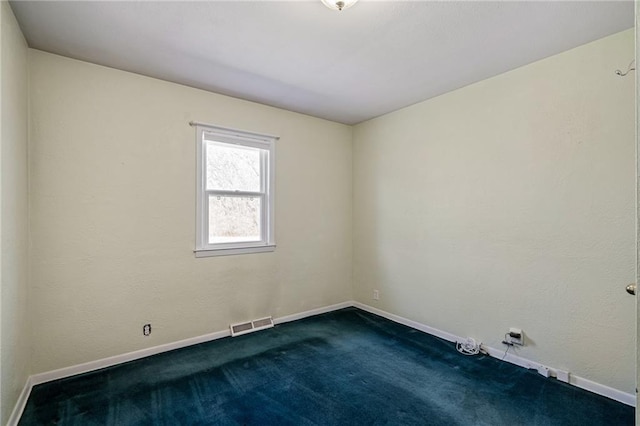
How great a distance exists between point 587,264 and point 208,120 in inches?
141

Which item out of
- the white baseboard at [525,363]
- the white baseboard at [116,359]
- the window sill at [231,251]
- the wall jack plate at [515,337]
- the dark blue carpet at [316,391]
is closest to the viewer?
the dark blue carpet at [316,391]

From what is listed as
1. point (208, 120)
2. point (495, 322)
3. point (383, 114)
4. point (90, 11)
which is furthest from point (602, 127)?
point (90, 11)

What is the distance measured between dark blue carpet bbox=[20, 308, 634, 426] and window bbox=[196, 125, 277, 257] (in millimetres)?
1095

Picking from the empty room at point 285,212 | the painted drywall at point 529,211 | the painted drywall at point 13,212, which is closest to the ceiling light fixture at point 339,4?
the empty room at point 285,212

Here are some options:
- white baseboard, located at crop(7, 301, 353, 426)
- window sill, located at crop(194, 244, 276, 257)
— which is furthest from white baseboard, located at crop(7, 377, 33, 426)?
window sill, located at crop(194, 244, 276, 257)

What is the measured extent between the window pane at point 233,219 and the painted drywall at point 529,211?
5.56 ft

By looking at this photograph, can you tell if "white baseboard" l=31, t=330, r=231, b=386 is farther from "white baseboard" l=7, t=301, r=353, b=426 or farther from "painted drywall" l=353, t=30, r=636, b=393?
"painted drywall" l=353, t=30, r=636, b=393

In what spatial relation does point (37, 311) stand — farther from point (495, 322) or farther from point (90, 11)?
point (495, 322)

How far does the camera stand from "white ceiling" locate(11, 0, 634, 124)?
192 centimetres

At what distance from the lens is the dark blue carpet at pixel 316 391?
2004 millimetres

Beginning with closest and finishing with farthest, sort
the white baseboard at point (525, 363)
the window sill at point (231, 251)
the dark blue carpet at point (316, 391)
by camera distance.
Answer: the dark blue carpet at point (316, 391)
the white baseboard at point (525, 363)
the window sill at point (231, 251)

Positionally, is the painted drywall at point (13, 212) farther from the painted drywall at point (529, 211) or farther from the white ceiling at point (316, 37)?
the painted drywall at point (529, 211)

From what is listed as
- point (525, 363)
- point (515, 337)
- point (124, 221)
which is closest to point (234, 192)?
point (124, 221)

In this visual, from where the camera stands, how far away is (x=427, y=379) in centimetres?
247
